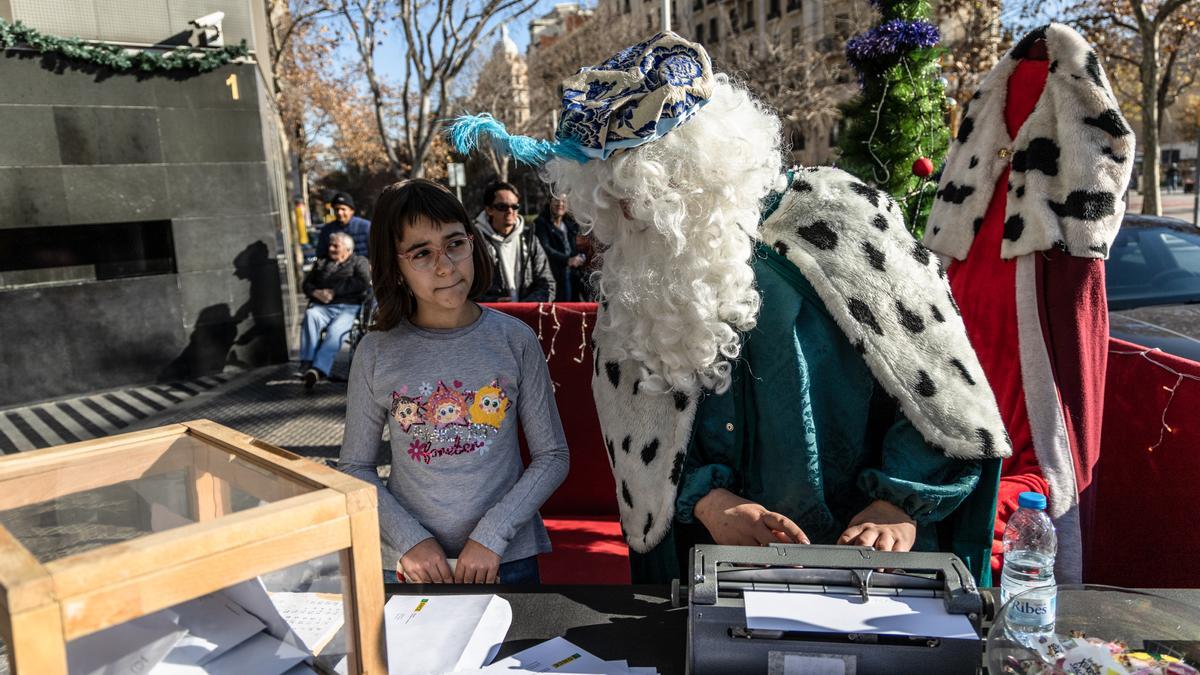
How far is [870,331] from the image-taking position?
1652 millimetres

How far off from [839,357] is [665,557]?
0.62m

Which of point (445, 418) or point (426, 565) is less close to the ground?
point (445, 418)

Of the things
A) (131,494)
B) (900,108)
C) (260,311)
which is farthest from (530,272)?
(131,494)

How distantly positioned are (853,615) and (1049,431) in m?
1.61

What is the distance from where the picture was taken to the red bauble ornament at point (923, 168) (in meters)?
5.01

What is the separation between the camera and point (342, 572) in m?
0.98

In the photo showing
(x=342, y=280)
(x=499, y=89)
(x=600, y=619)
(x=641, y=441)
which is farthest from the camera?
(x=499, y=89)

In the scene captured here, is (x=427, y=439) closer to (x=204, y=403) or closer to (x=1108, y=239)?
(x=1108, y=239)

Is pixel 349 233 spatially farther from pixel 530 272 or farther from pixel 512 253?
pixel 530 272

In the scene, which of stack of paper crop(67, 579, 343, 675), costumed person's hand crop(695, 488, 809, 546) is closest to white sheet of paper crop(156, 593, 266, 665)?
stack of paper crop(67, 579, 343, 675)

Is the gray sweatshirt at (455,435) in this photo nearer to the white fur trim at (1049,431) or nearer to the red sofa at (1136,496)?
the red sofa at (1136,496)

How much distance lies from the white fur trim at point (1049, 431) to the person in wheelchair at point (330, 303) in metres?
5.96

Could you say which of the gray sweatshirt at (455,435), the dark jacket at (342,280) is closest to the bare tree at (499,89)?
the dark jacket at (342,280)

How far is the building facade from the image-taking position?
7.12 m
